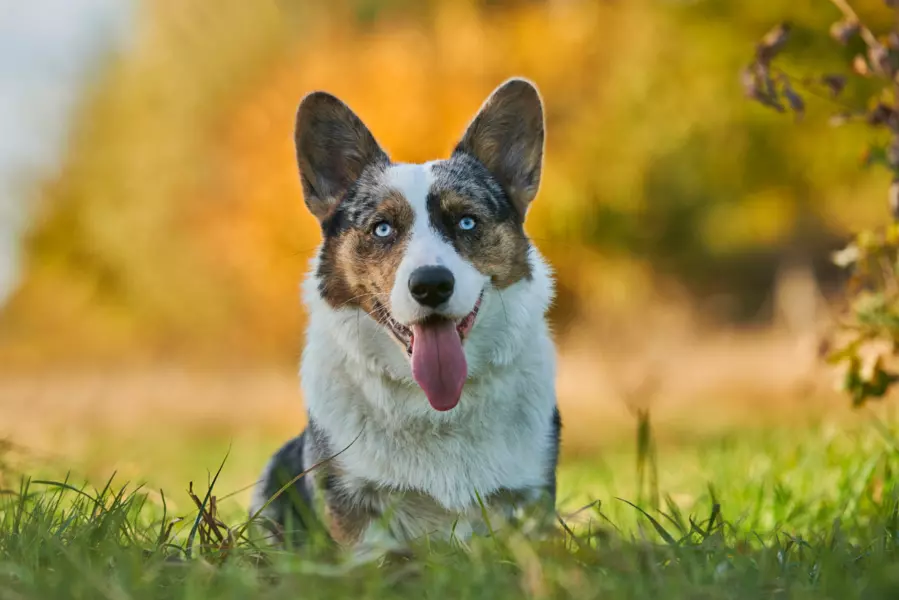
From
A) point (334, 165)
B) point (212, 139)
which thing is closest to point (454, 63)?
point (212, 139)

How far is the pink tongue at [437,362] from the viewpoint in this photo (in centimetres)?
333

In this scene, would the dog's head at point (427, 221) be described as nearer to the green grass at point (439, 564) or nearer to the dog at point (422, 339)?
the dog at point (422, 339)

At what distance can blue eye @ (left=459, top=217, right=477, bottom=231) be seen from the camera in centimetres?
357

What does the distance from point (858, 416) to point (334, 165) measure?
751cm

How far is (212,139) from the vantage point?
1706 centimetres

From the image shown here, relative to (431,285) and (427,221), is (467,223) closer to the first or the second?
(427,221)

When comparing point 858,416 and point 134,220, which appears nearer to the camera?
point 858,416

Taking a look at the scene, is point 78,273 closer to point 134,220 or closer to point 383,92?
point 134,220

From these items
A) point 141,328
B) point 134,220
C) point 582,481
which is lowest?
point 582,481

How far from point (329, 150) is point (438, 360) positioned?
112 centimetres

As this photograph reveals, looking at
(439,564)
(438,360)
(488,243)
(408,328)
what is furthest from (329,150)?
(439,564)

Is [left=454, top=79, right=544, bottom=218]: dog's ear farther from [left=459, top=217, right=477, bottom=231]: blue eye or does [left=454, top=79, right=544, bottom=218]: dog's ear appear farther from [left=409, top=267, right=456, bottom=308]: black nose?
[left=409, top=267, right=456, bottom=308]: black nose

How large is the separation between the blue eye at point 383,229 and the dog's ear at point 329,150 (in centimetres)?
41

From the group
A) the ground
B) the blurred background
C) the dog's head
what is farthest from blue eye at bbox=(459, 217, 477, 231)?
the blurred background
